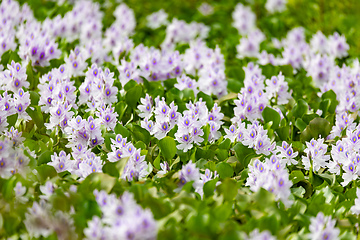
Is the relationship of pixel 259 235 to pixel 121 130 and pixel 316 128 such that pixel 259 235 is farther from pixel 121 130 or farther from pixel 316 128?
pixel 316 128

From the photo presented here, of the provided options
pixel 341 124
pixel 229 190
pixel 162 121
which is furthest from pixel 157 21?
pixel 229 190

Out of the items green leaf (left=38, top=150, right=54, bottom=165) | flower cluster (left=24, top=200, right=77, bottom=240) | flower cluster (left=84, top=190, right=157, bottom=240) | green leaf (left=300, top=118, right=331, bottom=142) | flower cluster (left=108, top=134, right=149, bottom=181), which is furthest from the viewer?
green leaf (left=300, top=118, right=331, bottom=142)

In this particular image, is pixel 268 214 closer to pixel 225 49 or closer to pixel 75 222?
pixel 75 222

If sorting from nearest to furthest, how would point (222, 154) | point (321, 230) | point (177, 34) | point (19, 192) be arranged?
point (321, 230), point (19, 192), point (222, 154), point (177, 34)

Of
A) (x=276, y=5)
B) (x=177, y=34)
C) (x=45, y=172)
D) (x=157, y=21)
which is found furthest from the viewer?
(x=276, y=5)

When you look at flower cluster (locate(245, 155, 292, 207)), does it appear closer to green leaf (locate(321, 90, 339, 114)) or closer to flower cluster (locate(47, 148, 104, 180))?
flower cluster (locate(47, 148, 104, 180))

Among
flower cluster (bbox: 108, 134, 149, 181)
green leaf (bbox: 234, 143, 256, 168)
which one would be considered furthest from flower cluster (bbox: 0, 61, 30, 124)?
green leaf (bbox: 234, 143, 256, 168)

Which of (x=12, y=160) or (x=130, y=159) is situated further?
(x=130, y=159)
